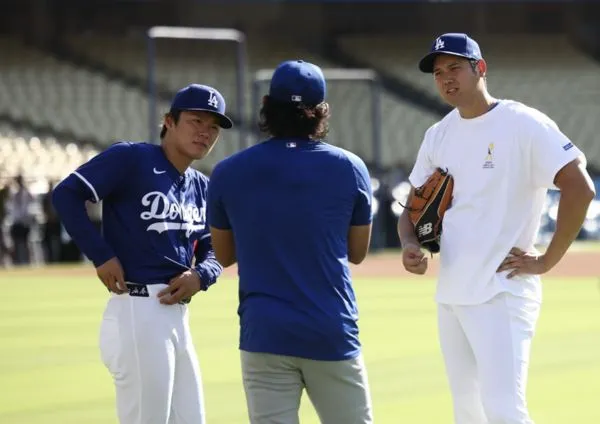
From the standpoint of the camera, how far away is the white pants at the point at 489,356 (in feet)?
19.6

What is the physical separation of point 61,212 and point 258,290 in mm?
1329

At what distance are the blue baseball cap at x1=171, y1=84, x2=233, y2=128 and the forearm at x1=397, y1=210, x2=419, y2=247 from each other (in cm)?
99

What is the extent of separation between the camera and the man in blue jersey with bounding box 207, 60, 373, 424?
521 cm

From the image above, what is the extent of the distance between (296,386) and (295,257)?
1.62ft

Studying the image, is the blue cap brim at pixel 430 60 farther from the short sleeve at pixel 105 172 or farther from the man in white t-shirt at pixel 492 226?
the short sleeve at pixel 105 172

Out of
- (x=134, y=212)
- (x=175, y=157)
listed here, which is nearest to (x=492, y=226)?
(x=175, y=157)

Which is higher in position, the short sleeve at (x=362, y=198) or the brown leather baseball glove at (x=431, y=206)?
the short sleeve at (x=362, y=198)

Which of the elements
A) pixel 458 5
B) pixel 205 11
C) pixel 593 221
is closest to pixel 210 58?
pixel 205 11

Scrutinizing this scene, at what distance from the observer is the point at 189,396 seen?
20.8ft

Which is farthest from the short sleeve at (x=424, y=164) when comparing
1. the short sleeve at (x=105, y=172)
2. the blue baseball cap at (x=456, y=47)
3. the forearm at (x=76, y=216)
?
the forearm at (x=76, y=216)

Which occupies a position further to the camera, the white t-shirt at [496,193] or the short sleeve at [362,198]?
the white t-shirt at [496,193]

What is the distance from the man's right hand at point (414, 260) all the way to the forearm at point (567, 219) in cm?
55

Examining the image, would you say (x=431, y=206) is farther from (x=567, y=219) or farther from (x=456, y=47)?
(x=456, y=47)

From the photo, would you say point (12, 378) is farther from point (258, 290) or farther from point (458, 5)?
point (458, 5)
